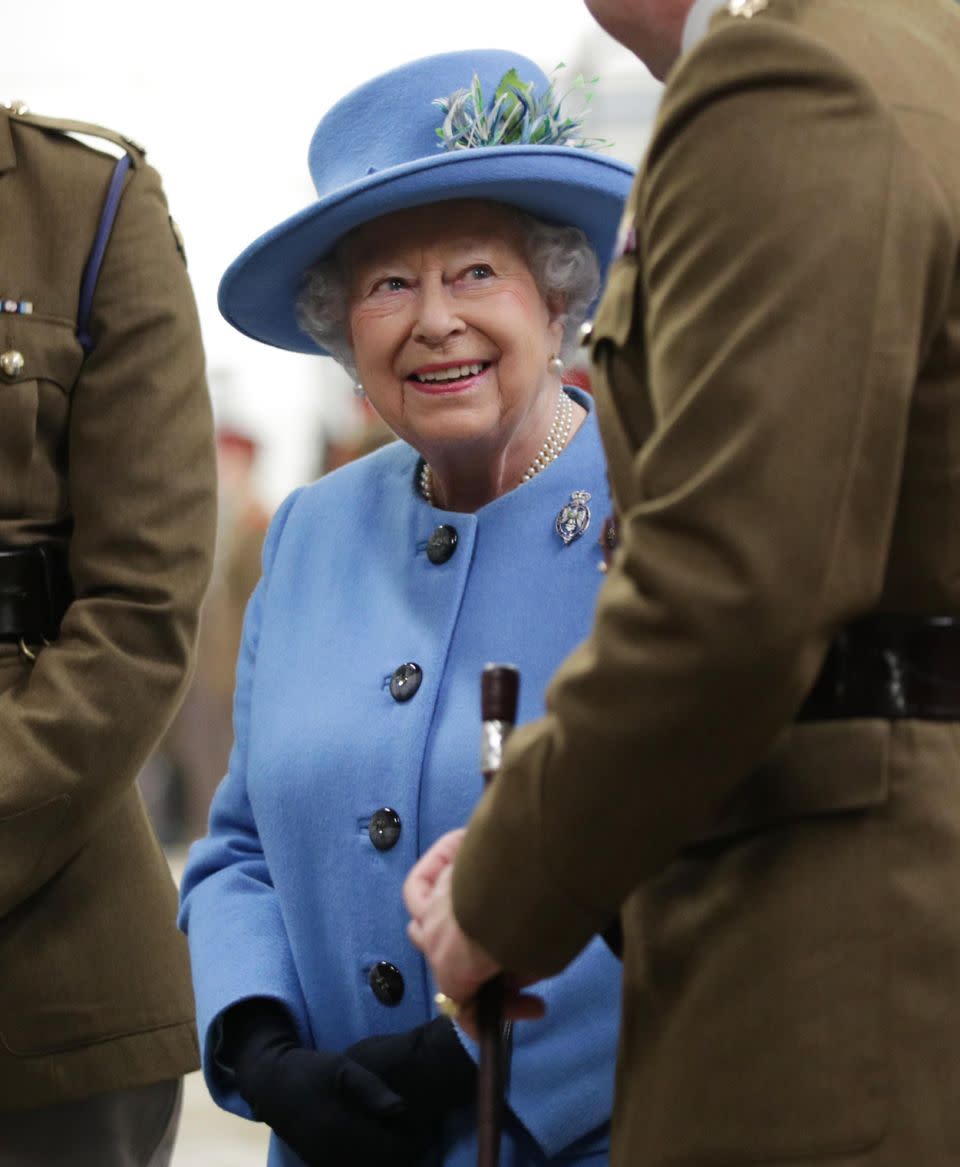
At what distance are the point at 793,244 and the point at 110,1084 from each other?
1.33m

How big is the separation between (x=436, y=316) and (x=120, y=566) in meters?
0.46

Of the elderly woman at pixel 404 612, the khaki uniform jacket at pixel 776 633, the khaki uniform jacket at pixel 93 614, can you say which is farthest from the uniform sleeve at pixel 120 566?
the khaki uniform jacket at pixel 776 633

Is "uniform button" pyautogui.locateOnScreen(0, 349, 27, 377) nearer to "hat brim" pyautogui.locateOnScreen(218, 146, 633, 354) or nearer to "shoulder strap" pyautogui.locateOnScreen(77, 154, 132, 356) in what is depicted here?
"shoulder strap" pyautogui.locateOnScreen(77, 154, 132, 356)

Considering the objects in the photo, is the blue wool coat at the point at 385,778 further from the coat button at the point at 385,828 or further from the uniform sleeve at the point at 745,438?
the uniform sleeve at the point at 745,438

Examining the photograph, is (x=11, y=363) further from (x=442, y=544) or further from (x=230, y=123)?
(x=230, y=123)

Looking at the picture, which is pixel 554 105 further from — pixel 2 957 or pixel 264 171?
pixel 264 171

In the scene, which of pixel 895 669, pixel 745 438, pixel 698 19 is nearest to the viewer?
pixel 745 438

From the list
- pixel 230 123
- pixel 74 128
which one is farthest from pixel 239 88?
pixel 74 128

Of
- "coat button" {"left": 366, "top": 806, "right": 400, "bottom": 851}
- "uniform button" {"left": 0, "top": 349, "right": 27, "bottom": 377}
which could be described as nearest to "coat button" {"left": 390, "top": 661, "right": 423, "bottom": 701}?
"coat button" {"left": 366, "top": 806, "right": 400, "bottom": 851}

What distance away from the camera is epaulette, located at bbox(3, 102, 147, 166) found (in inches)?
86.8

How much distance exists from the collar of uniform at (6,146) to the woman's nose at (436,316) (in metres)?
0.51

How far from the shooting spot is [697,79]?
4.01 ft

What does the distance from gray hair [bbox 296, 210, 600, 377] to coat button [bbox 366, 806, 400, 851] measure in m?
0.64

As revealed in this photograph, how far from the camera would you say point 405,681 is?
1.97m
